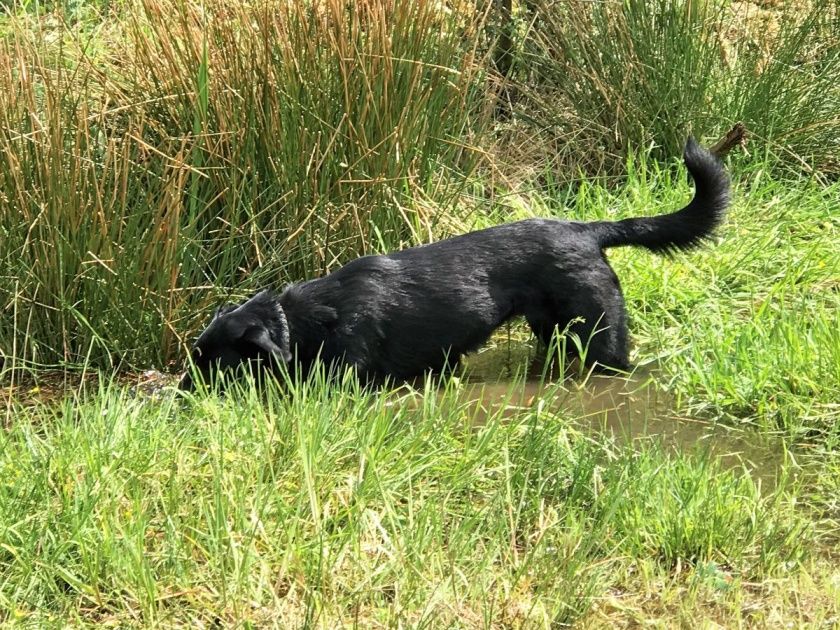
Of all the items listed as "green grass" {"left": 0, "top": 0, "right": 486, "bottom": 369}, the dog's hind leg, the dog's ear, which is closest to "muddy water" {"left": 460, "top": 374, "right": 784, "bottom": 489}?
the dog's hind leg

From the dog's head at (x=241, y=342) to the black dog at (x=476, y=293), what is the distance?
Answer: 0.25 ft

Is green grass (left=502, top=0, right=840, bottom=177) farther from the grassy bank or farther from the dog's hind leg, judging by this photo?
the dog's hind leg

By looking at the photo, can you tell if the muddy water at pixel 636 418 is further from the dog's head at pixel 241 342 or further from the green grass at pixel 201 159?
the green grass at pixel 201 159

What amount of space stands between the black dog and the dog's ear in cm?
16

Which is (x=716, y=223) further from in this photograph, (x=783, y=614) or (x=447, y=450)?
(x=783, y=614)

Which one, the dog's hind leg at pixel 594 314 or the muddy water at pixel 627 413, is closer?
the muddy water at pixel 627 413

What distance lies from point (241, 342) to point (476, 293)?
1057 mm

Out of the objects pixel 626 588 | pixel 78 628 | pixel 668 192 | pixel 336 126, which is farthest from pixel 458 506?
pixel 668 192

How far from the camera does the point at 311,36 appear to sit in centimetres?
514

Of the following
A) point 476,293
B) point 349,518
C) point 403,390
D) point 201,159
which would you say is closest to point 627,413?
point 476,293

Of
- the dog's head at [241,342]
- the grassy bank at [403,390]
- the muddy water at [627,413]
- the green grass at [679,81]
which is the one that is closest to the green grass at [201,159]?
the grassy bank at [403,390]

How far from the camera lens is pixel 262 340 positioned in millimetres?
4520

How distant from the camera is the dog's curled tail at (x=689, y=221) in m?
4.81

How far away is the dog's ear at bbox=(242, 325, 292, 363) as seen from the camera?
4520mm
